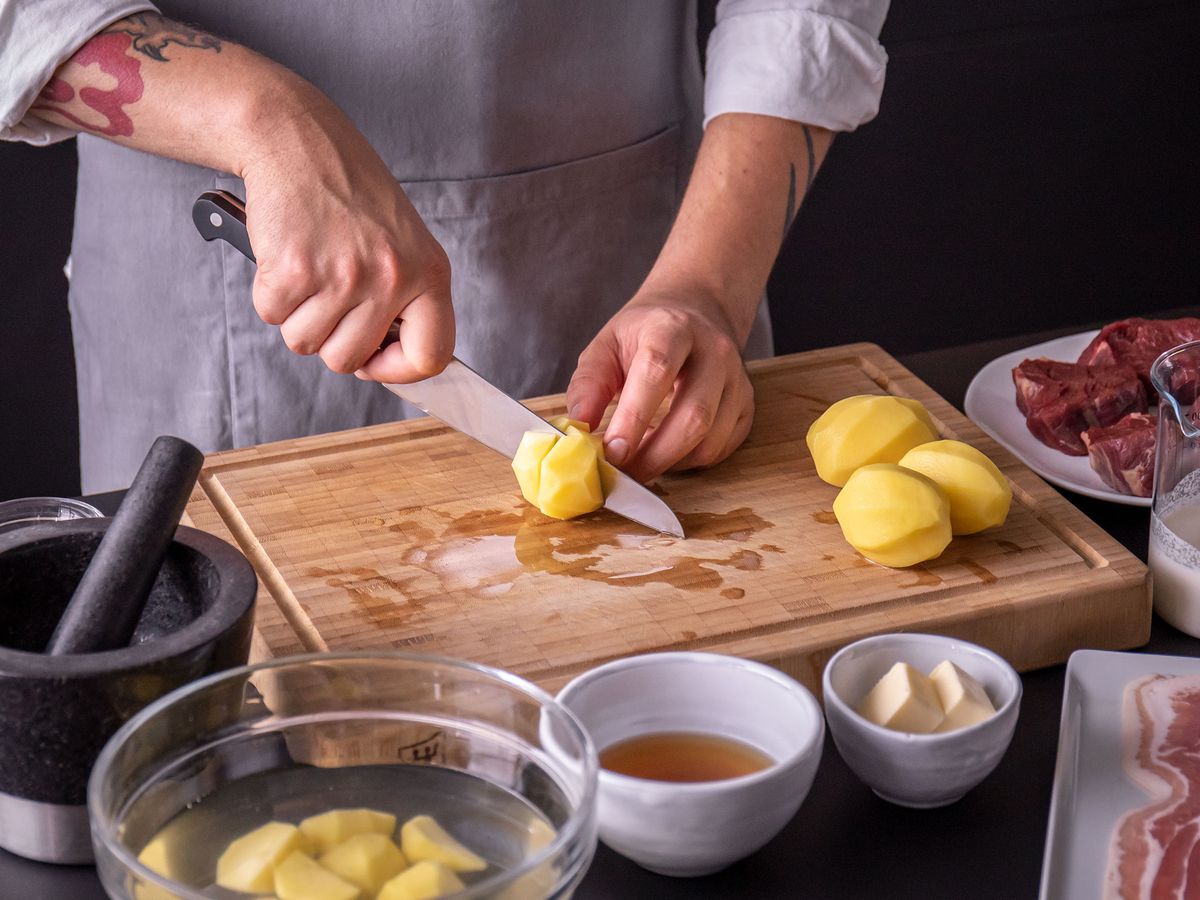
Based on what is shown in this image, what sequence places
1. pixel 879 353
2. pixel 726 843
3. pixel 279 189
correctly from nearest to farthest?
pixel 726 843 < pixel 279 189 < pixel 879 353

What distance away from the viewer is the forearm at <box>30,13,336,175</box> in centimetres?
146

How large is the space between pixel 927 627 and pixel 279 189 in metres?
0.75

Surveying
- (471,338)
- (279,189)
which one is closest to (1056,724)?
(279,189)

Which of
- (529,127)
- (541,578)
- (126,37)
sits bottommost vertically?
(541,578)

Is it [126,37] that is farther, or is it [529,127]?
[529,127]

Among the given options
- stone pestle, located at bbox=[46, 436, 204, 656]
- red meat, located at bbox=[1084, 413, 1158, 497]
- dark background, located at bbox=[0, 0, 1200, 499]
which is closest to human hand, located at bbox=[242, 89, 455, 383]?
stone pestle, located at bbox=[46, 436, 204, 656]

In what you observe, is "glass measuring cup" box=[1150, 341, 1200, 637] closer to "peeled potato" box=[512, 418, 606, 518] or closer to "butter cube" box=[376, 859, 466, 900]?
"peeled potato" box=[512, 418, 606, 518]

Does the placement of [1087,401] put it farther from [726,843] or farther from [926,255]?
[926,255]

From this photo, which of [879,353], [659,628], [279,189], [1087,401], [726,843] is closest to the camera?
[726,843]

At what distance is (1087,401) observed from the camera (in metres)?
A: 1.65

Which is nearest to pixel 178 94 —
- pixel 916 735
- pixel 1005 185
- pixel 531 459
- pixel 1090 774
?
pixel 531 459

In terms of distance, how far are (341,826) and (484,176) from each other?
1.13m

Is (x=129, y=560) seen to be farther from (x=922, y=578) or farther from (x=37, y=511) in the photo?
(x=922, y=578)

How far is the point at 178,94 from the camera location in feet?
4.90
